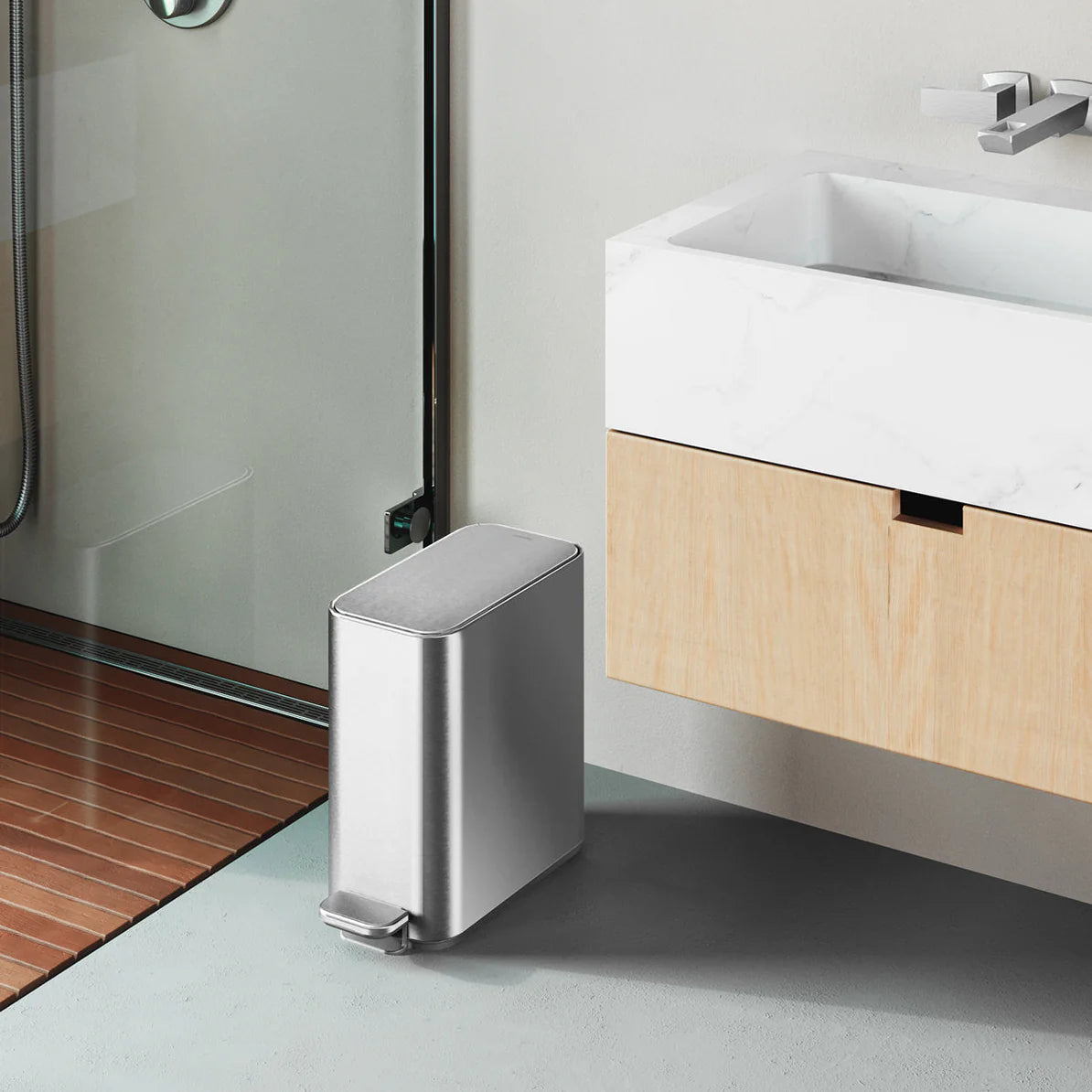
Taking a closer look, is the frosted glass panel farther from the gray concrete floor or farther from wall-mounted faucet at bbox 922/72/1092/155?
wall-mounted faucet at bbox 922/72/1092/155

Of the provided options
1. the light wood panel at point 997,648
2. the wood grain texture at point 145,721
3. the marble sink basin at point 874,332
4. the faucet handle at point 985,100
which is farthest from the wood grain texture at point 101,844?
the faucet handle at point 985,100

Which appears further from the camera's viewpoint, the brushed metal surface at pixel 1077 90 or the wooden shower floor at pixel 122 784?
the wooden shower floor at pixel 122 784

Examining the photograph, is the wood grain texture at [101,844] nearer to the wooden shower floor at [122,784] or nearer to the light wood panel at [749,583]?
the wooden shower floor at [122,784]

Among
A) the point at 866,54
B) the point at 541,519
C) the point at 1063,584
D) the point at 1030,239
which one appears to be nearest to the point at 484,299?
the point at 541,519

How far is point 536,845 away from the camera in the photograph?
2416mm

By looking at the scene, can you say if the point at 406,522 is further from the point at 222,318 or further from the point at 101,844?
the point at 101,844

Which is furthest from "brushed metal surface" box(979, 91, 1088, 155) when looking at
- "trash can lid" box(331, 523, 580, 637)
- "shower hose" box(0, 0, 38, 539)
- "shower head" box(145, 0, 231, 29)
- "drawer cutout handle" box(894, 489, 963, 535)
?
"shower hose" box(0, 0, 38, 539)

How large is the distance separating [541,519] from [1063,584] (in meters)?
1.03

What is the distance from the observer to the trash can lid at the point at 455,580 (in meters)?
2.22

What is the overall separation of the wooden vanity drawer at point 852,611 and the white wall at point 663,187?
0.54 meters

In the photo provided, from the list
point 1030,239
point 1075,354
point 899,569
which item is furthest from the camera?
point 1030,239

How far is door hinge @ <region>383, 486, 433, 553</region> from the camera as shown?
270cm

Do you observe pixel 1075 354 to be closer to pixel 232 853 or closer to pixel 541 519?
pixel 541 519

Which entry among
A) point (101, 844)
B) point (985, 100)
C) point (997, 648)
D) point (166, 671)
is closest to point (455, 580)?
point (166, 671)
